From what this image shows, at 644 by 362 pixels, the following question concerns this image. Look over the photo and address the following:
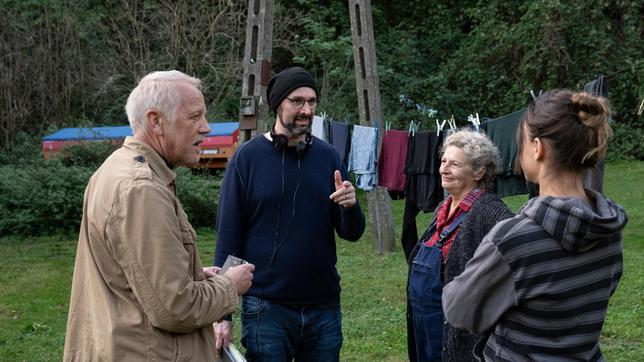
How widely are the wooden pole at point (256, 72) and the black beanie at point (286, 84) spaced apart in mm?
4935

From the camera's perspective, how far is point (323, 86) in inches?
796

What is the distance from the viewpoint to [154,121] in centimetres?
263

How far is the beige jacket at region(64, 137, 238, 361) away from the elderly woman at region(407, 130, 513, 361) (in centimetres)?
142

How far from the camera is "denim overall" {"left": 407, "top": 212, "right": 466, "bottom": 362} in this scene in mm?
3859

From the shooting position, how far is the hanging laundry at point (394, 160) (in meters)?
8.68

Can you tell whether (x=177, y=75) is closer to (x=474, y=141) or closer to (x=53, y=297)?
(x=474, y=141)

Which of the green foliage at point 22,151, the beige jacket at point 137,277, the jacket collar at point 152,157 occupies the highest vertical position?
the jacket collar at point 152,157

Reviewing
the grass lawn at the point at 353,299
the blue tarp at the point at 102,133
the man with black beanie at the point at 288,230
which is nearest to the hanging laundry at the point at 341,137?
the grass lawn at the point at 353,299

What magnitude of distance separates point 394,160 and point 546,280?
647cm

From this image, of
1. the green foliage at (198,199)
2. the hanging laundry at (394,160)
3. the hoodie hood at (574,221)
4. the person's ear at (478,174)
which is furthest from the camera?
the green foliage at (198,199)

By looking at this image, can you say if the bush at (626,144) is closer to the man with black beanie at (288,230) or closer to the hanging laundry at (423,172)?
the hanging laundry at (423,172)

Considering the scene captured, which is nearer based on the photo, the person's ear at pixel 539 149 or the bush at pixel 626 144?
the person's ear at pixel 539 149

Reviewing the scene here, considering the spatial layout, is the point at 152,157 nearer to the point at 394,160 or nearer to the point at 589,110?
the point at 589,110

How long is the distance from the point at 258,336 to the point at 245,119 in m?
5.51
